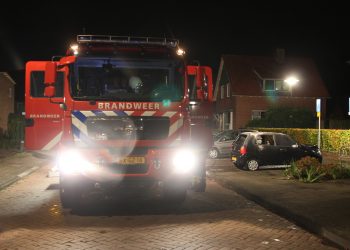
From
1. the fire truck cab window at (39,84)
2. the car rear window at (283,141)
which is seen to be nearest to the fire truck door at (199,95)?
the fire truck cab window at (39,84)

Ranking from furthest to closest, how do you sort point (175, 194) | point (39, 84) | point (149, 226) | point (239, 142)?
point (239, 142)
point (39, 84)
point (175, 194)
point (149, 226)

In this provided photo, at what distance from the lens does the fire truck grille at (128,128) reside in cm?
920

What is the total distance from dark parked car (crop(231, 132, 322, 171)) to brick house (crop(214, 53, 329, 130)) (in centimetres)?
2429

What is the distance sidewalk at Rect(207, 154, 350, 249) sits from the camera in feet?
25.8

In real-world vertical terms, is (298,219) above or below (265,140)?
below

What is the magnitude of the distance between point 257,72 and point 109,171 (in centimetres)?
3560

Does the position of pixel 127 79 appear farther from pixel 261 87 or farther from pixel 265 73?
pixel 265 73

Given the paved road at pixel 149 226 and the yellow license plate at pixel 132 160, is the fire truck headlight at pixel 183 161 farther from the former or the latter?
the paved road at pixel 149 226

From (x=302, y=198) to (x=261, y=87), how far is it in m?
33.2

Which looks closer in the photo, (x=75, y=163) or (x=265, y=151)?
(x=75, y=163)

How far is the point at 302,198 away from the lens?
34.8 ft

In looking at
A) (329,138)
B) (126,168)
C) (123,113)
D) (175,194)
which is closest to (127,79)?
(123,113)

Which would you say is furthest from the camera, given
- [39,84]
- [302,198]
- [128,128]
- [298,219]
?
[302,198]

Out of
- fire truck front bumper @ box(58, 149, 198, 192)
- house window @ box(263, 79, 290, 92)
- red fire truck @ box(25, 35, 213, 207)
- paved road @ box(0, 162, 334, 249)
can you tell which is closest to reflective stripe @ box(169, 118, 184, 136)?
red fire truck @ box(25, 35, 213, 207)
